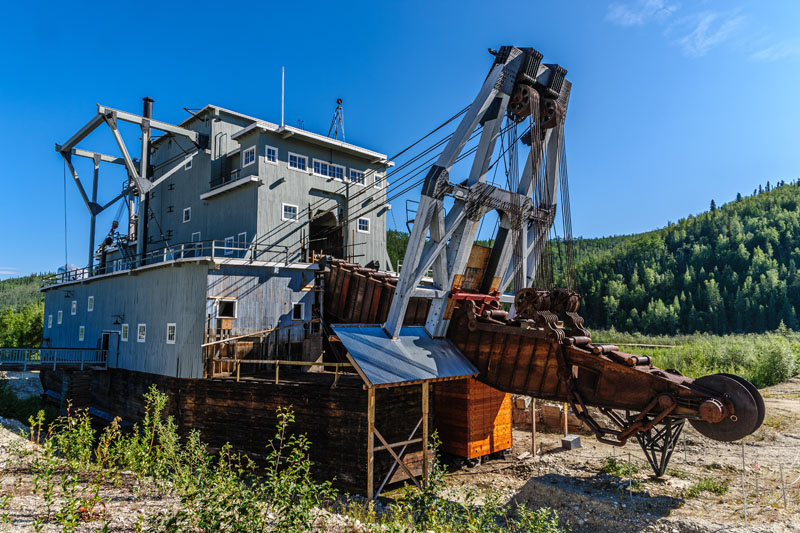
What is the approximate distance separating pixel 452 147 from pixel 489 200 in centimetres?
216

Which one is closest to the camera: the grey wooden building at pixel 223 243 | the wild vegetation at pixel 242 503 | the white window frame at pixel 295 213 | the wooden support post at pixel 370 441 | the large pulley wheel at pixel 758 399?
the wild vegetation at pixel 242 503

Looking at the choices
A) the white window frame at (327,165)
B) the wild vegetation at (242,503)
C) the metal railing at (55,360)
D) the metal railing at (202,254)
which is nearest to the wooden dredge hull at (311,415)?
the wild vegetation at (242,503)

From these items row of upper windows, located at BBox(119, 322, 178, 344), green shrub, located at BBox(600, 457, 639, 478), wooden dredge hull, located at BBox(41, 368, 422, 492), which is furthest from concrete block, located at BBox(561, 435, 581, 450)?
row of upper windows, located at BBox(119, 322, 178, 344)

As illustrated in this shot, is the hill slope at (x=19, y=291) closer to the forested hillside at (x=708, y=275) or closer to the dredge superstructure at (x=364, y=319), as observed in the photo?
the forested hillside at (x=708, y=275)

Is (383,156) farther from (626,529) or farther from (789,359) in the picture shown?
(789,359)

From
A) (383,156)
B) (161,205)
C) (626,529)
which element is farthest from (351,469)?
(161,205)

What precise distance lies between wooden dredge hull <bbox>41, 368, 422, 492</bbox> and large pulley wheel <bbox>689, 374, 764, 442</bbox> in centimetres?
802

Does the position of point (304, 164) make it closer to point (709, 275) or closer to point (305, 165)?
point (305, 165)

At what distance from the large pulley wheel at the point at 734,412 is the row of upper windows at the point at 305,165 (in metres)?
15.5

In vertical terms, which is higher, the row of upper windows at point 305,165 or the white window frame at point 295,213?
the row of upper windows at point 305,165

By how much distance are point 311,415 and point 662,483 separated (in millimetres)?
10252

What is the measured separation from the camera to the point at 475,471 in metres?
16.1

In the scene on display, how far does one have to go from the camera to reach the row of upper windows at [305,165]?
23.3m

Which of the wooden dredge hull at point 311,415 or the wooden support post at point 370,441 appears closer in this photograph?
the wooden support post at point 370,441
